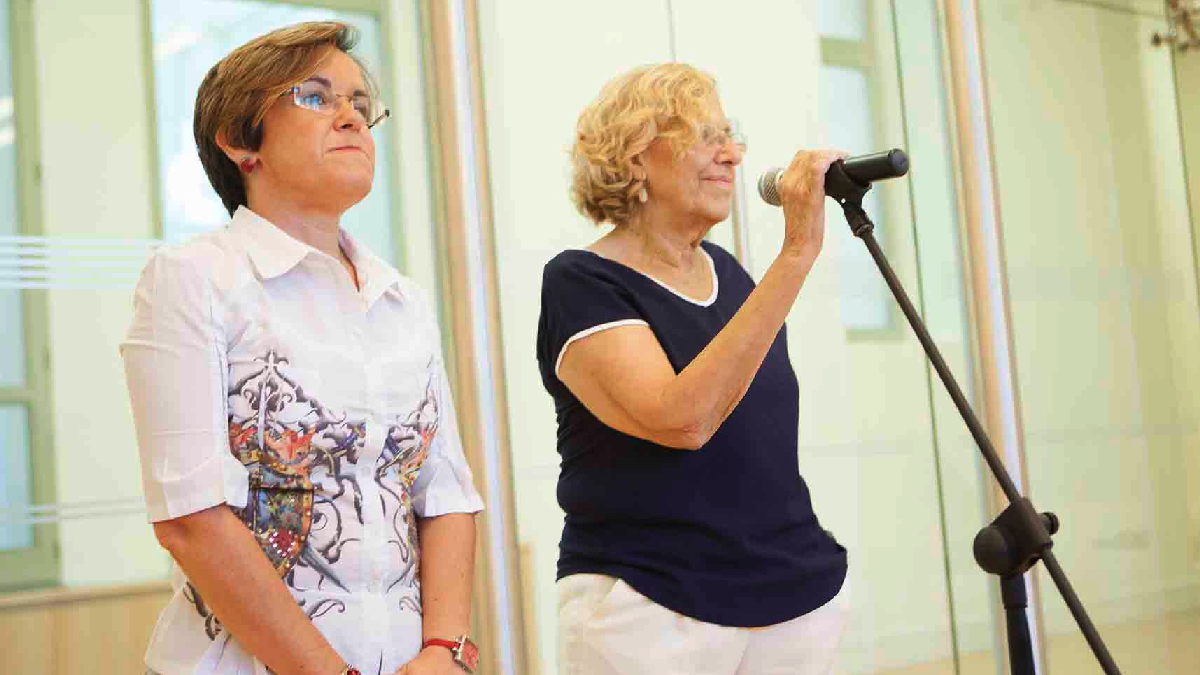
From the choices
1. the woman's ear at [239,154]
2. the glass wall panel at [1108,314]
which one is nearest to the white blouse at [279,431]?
the woman's ear at [239,154]

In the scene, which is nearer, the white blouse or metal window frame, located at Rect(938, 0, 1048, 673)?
the white blouse

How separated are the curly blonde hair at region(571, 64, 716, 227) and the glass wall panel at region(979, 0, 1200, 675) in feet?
5.84

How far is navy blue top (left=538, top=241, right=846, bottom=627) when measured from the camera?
1797mm

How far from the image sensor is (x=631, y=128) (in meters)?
2.02

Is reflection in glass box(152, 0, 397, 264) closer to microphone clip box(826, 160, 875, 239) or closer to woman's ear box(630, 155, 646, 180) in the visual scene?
woman's ear box(630, 155, 646, 180)

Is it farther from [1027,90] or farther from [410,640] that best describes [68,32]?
[1027,90]

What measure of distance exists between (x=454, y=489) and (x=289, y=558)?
0.31 metres

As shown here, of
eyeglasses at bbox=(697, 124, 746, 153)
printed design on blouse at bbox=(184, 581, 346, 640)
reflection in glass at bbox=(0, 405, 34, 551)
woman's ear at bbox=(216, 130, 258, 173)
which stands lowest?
printed design on blouse at bbox=(184, 581, 346, 640)

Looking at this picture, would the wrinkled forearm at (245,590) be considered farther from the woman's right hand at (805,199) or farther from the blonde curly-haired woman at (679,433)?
the woman's right hand at (805,199)

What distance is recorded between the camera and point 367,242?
3143 millimetres

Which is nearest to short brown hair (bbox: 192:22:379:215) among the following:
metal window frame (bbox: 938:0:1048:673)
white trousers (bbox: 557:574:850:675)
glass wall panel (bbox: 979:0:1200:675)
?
white trousers (bbox: 557:574:850:675)

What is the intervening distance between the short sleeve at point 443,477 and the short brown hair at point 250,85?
1.17 ft

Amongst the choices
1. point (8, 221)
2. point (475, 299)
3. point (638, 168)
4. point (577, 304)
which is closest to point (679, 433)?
point (577, 304)

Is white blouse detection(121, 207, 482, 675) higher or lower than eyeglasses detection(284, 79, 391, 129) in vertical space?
lower
